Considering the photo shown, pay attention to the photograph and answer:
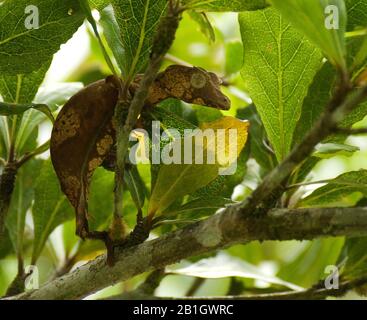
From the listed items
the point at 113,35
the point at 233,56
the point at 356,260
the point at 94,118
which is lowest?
the point at 356,260

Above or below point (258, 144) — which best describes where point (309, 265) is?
below

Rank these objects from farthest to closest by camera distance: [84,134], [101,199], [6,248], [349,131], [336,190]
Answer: [6,248] → [101,199] → [336,190] → [84,134] → [349,131]

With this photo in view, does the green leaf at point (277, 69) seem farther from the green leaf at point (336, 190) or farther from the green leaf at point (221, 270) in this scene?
the green leaf at point (221, 270)

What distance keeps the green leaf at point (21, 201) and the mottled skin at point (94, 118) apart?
404 millimetres

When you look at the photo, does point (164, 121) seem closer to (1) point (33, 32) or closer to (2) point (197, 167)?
(2) point (197, 167)

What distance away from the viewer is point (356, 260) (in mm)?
1329

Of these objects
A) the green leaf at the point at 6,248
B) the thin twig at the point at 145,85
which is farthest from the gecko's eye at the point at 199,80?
the green leaf at the point at 6,248

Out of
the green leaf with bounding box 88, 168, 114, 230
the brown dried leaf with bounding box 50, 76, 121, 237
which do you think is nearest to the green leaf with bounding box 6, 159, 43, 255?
the green leaf with bounding box 88, 168, 114, 230

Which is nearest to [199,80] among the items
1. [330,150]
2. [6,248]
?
[330,150]

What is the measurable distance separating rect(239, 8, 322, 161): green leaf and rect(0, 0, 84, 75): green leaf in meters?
0.28

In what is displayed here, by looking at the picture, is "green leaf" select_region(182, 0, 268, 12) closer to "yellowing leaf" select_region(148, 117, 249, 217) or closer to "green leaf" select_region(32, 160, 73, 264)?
"yellowing leaf" select_region(148, 117, 249, 217)

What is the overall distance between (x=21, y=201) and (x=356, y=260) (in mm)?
707
